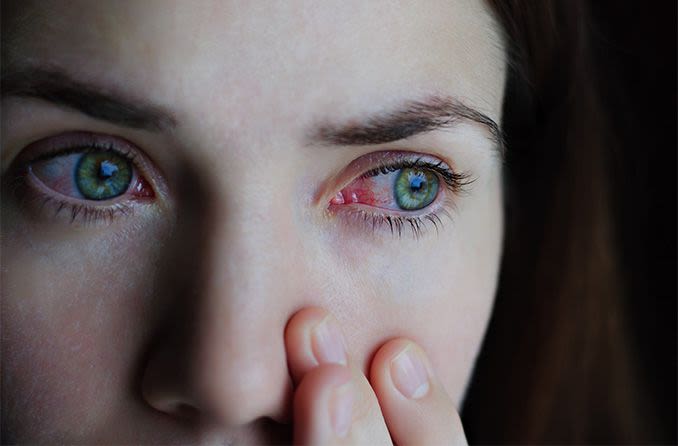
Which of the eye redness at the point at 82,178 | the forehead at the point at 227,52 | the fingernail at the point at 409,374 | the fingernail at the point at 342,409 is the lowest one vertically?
the fingernail at the point at 342,409

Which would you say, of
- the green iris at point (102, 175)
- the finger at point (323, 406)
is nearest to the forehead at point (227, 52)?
the green iris at point (102, 175)

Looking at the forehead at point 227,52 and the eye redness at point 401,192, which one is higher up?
the forehead at point 227,52

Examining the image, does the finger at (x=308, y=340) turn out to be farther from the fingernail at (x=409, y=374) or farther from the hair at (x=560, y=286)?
the hair at (x=560, y=286)

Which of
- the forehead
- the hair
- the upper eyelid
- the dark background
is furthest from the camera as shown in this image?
the dark background

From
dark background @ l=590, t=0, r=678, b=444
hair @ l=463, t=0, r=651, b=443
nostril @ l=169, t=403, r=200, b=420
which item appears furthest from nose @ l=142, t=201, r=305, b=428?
dark background @ l=590, t=0, r=678, b=444

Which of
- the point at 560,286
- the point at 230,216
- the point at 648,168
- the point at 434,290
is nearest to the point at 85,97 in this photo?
the point at 230,216

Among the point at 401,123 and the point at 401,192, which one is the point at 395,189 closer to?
the point at 401,192

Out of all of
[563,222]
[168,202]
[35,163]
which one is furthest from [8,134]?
[563,222]

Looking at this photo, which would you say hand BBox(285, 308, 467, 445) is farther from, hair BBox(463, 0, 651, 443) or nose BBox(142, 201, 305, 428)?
hair BBox(463, 0, 651, 443)
